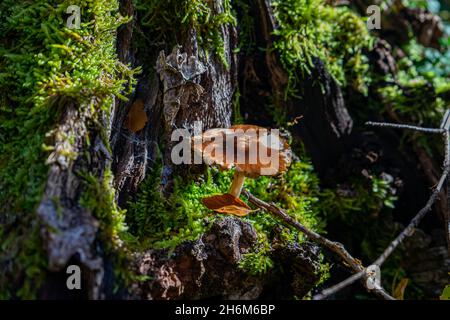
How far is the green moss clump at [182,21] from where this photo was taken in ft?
8.04

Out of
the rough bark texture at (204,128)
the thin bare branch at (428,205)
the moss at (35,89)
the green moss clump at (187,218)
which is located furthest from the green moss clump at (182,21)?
the thin bare branch at (428,205)

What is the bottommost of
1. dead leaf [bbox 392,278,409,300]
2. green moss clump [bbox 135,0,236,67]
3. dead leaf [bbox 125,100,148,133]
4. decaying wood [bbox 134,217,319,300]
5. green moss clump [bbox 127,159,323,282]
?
dead leaf [bbox 392,278,409,300]

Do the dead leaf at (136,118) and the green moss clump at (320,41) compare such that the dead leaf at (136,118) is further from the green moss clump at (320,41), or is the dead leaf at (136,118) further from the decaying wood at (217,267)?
the green moss clump at (320,41)

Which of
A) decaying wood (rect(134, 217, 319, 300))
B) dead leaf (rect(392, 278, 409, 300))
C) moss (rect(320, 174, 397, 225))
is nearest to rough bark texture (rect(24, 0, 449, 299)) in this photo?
decaying wood (rect(134, 217, 319, 300))

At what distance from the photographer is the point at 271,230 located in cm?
232

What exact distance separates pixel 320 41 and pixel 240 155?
1326mm

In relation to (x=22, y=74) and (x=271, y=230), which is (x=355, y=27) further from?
(x=22, y=74)

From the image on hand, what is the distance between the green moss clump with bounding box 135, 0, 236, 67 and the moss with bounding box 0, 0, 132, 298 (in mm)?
232

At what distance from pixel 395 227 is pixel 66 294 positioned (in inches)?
84.8

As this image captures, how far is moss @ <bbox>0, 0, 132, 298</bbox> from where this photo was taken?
5.62 ft

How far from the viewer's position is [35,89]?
205cm

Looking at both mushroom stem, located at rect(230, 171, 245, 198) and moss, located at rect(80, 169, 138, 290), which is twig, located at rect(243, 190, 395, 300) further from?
moss, located at rect(80, 169, 138, 290)

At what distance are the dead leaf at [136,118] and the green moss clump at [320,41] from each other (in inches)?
37.5

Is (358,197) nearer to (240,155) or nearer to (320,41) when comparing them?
(320,41)
